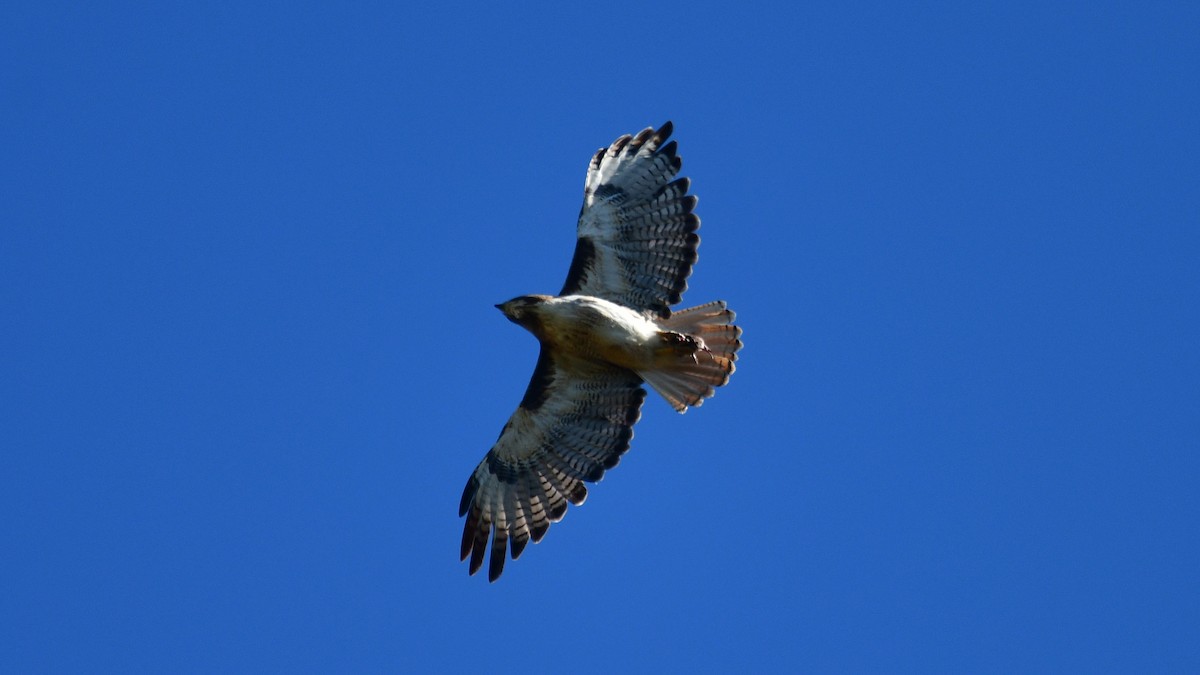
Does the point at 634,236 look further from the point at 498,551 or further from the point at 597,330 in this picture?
the point at 498,551

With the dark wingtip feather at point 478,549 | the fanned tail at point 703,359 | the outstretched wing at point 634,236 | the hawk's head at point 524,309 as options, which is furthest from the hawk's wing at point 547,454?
the outstretched wing at point 634,236

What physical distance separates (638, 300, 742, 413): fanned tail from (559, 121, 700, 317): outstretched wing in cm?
20

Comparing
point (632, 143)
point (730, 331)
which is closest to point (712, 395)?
point (730, 331)

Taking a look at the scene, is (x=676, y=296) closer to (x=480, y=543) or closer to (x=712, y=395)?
(x=712, y=395)

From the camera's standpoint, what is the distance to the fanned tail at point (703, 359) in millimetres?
12273

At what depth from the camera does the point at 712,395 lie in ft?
40.4

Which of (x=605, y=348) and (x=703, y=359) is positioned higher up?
(x=703, y=359)

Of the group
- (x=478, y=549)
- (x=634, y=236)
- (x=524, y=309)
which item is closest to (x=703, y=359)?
(x=634, y=236)

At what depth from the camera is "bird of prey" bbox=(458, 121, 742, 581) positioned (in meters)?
12.1

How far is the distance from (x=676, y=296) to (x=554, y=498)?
1.95 meters

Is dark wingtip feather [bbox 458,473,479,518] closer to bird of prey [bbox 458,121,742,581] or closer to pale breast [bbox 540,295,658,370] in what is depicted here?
bird of prey [bbox 458,121,742,581]

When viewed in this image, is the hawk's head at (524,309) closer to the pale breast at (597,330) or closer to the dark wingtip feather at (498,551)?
the pale breast at (597,330)

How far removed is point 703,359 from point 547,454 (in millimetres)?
1552

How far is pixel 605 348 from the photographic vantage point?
39.6ft
